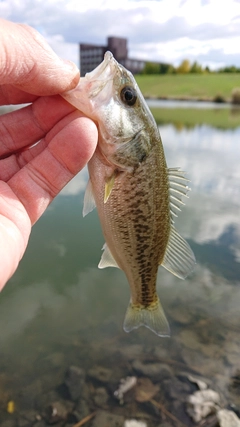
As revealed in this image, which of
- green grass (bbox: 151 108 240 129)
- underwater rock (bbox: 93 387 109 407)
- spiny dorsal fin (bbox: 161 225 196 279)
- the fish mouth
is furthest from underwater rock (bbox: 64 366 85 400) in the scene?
green grass (bbox: 151 108 240 129)

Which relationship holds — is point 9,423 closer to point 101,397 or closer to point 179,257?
point 101,397

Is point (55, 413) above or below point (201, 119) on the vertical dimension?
above

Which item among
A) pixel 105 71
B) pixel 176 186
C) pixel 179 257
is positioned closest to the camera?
pixel 105 71

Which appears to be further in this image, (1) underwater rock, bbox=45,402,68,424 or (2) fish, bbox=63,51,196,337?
(1) underwater rock, bbox=45,402,68,424

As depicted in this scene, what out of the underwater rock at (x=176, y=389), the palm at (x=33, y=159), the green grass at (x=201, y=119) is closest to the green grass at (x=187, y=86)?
the green grass at (x=201, y=119)

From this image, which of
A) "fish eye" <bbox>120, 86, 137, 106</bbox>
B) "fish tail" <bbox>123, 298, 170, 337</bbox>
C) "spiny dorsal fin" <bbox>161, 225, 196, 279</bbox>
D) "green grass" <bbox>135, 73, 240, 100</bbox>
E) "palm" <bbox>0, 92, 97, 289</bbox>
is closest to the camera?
"palm" <bbox>0, 92, 97, 289</bbox>

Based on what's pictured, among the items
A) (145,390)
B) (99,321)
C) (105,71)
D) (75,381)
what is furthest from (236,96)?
(105,71)

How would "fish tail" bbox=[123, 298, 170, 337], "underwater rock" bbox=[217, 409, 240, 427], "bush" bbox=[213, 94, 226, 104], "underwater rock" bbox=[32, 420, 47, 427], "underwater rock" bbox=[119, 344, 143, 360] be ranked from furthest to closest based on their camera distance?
"bush" bbox=[213, 94, 226, 104] → "underwater rock" bbox=[119, 344, 143, 360] → "underwater rock" bbox=[32, 420, 47, 427] → "underwater rock" bbox=[217, 409, 240, 427] → "fish tail" bbox=[123, 298, 170, 337]

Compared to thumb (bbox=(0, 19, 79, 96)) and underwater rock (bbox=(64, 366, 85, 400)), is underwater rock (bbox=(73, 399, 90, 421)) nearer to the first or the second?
underwater rock (bbox=(64, 366, 85, 400))
